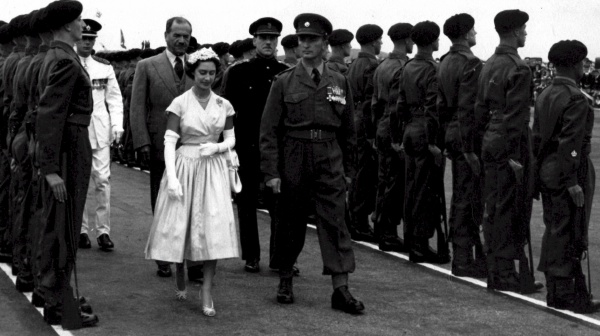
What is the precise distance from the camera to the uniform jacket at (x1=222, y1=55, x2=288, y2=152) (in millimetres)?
10578

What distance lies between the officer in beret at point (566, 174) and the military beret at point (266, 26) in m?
2.64

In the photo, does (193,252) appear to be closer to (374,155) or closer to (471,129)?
(471,129)

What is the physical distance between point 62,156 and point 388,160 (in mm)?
4906

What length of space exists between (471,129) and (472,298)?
1.58 m

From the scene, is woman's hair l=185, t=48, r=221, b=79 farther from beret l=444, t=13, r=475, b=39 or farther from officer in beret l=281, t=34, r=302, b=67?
officer in beret l=281, t=34, r=302, b=67

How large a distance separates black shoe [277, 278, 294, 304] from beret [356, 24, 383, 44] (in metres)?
4.92

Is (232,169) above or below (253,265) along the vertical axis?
above

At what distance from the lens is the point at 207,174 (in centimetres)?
880

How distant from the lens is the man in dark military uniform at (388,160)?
12039mm

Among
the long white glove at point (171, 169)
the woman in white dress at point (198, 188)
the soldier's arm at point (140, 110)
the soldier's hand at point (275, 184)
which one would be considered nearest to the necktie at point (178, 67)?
the soldier's arm at point (140, 110)

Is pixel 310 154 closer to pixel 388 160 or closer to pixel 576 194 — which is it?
pixel 576 194

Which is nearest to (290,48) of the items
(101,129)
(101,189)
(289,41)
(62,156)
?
→ (289,41)

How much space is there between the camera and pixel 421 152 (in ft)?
36.6

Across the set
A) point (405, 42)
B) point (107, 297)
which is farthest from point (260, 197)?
point (107, 297)
